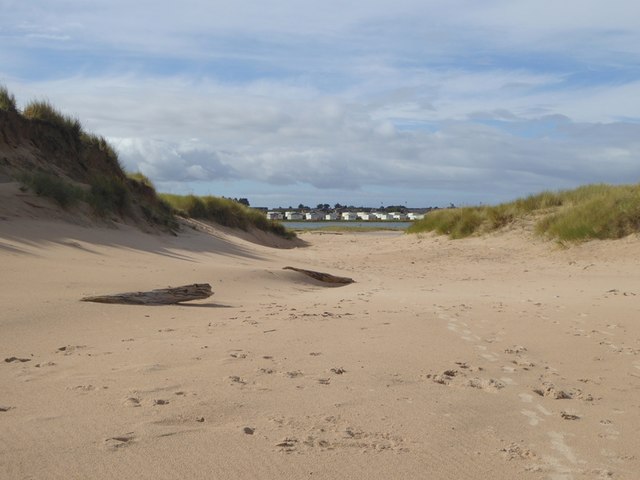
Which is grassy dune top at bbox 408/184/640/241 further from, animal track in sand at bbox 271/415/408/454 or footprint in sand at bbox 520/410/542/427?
animal track in sand at bbox 271/415/408/454

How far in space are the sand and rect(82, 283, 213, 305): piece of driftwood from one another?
175 mm

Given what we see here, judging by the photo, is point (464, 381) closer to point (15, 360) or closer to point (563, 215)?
point (15, 360)

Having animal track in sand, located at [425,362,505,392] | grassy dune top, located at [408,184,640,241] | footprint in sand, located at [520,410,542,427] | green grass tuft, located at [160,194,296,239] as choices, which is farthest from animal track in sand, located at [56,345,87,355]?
green grass tuft, located at [160,194,296,239]

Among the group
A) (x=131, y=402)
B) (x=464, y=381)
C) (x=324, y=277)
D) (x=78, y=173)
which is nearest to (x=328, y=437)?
(x=131, y=402)

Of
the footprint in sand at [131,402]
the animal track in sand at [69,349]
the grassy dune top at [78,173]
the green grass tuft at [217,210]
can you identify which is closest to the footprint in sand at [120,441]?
the footprint in sand at [131,402]

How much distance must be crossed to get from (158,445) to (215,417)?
476 millimetres

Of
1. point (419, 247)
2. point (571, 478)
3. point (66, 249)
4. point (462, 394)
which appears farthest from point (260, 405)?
point (419, 247)

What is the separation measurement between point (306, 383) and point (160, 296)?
151 inches

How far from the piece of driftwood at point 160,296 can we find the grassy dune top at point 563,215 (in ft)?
39.6

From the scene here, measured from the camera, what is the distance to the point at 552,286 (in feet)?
37.9

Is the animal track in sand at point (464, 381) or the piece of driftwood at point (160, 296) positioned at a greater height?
the piece of driftwood at point (160, 296)

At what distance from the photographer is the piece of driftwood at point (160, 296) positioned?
23.8 ft

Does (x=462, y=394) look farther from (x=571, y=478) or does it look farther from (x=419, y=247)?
(x=419, y=247)

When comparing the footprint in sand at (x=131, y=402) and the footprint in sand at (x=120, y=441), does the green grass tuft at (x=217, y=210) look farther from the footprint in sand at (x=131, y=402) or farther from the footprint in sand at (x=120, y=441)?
the footprint in sand at (x=120, y=441)
